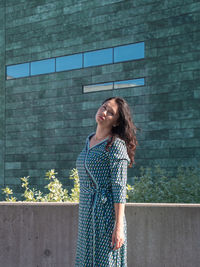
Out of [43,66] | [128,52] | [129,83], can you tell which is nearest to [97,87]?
[129,83]

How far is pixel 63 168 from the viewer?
18.1 metres

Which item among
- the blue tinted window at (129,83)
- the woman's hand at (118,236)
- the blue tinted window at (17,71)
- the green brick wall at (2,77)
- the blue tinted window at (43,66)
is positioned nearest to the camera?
the woman's hand at (118,236)

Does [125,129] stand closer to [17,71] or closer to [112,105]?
[112,105]

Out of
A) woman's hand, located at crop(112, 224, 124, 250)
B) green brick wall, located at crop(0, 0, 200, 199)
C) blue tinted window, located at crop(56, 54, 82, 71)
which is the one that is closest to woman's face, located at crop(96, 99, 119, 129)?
woman's hand, located at crop(112, 224, 124, 250)

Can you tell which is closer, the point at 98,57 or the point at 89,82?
the point at 98,57

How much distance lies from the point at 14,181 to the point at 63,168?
293 cm

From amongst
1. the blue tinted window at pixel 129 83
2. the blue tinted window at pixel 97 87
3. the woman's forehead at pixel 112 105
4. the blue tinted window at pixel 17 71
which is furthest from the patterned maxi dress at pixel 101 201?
the blue tinted window at pixel 17 71

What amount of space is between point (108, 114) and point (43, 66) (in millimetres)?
16382

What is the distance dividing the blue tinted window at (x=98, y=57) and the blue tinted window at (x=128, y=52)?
0.37m

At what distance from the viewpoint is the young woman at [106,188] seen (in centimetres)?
320

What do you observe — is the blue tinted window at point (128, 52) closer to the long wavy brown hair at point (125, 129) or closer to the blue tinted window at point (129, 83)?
the blue tinted window at point (129, 83)

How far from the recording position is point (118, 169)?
10.6ft

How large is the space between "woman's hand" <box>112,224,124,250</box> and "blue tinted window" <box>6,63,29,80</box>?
690 inches

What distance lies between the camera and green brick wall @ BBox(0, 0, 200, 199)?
15695 millimetres
